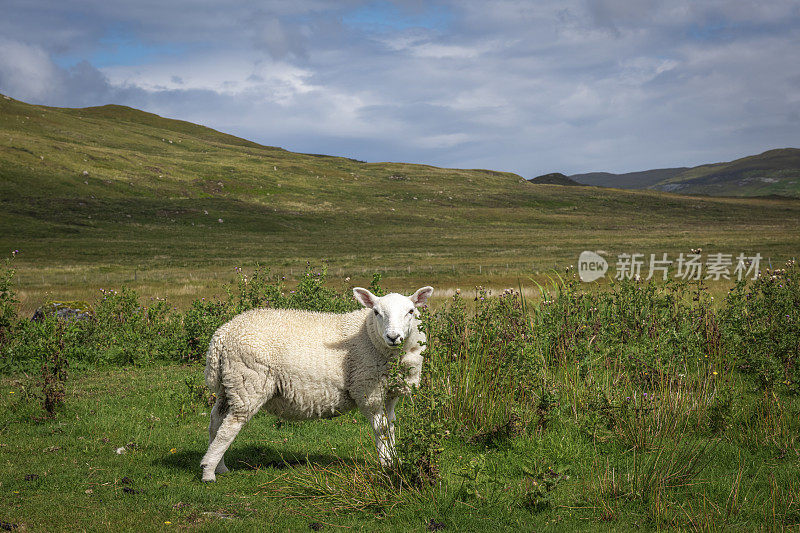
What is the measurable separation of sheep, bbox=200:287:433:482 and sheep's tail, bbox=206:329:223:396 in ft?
0.04

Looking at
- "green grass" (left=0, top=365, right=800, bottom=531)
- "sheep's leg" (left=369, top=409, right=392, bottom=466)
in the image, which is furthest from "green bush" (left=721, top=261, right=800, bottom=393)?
"sheep's leg" (left=369, top=409, right=392, bottom=466)

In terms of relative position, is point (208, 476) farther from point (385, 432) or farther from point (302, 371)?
point (385, 432)

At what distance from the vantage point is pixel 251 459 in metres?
7.61

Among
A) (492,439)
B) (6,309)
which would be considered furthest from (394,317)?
(6,309)

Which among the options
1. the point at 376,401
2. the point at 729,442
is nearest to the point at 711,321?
the point at 729,442

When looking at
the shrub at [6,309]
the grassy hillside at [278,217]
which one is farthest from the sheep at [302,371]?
the grassy hillside at [278,217]

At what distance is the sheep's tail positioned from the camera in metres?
6.87

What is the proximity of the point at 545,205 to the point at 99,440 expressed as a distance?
491ft

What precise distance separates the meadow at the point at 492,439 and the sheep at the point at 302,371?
0.39 metres

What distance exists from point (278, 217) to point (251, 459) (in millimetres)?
100778

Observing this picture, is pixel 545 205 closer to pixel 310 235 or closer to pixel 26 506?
pixel 310 235

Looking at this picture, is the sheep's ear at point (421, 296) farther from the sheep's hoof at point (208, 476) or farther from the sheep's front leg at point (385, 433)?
the sheep's hoof at point (208, 476)

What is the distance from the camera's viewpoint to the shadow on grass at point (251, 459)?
727 cm

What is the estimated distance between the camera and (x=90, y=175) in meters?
107
